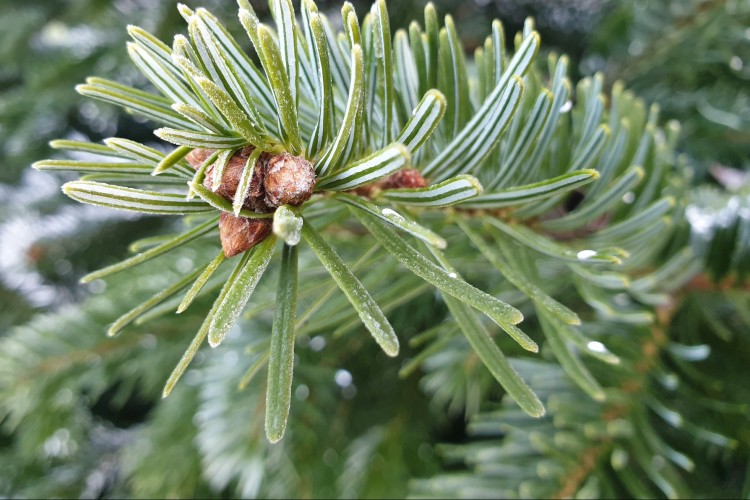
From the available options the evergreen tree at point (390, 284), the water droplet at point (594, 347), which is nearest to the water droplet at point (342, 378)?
the evergreen tree at point (390, 284)

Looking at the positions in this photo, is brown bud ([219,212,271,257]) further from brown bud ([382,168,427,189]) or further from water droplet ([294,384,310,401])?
water droplet ([294,384,310,401])

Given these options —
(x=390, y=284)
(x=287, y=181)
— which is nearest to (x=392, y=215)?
(x=287, y=181)

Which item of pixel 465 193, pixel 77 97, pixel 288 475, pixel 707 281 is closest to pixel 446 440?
pixel 288 475

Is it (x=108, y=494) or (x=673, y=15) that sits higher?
(x=673, y=15)

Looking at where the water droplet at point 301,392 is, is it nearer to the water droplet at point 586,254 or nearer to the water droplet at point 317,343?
the water droplet at point 317,343

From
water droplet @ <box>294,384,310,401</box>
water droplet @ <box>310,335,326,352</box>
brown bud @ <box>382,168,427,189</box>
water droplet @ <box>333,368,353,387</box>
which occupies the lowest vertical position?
water droplet @ <box>333,368,353,387</box>

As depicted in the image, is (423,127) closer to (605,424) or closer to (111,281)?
(605,424)

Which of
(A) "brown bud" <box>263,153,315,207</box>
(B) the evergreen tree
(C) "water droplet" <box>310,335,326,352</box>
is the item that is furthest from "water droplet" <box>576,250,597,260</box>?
(C) "water droplet" <box>310,335,326,352</box>

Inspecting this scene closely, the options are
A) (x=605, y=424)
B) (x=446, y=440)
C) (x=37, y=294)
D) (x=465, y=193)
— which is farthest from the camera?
(x=37, y=294)

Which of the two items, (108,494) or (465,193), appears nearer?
(465,193)
